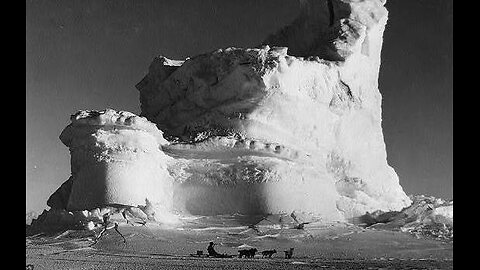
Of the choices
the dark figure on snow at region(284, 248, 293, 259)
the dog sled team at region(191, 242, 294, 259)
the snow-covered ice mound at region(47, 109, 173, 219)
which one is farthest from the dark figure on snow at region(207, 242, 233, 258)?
the snow-covered ice mound at region(47, 109, 173, 219)

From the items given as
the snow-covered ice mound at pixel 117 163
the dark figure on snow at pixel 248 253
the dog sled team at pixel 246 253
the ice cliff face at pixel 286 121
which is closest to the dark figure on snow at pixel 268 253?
the dog sled team at pixel 246 253

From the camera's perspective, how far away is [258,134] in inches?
774

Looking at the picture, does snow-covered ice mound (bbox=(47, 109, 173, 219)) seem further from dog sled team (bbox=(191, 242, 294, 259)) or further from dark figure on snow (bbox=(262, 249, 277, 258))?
dark figure on snow (bbox=(262, 249, 277, 258))

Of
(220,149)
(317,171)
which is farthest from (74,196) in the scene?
(317,171)

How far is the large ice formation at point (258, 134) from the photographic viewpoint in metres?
17.7

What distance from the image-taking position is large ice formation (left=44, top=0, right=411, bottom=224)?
1769cm

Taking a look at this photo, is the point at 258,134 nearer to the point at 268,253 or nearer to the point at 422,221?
the point at 422,221

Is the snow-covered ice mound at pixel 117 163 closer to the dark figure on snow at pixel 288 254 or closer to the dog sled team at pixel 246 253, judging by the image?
the dog sled team at pixel 246 253

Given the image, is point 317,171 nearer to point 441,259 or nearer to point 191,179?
Result: point 191,179

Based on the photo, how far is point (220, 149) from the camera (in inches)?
727

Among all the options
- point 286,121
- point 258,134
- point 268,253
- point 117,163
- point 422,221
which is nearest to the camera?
point 268,253

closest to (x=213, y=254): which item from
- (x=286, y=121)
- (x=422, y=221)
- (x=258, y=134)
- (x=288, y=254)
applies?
(x=288, y=254)
